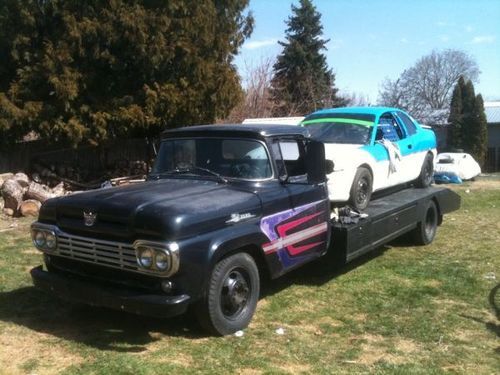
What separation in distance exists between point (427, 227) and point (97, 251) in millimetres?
5985

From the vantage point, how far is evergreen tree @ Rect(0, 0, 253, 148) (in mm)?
13219

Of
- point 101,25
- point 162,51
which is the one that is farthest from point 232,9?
point 101,25

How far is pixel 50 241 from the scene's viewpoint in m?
5.29

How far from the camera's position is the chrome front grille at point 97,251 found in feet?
15.6

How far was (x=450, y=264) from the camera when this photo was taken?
26.3 ft

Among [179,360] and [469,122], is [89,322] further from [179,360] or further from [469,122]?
[469,122]

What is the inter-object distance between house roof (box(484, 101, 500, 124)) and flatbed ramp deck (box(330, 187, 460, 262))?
35409 millimetres

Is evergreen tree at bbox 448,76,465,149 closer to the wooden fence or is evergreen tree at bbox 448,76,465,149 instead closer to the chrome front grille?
the wooden fence

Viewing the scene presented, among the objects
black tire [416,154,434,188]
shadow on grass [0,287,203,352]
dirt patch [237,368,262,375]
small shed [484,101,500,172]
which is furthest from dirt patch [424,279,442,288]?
small shed [484,101,500,172]

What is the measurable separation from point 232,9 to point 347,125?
9.39 meters

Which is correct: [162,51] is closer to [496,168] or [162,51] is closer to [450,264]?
[450,264]

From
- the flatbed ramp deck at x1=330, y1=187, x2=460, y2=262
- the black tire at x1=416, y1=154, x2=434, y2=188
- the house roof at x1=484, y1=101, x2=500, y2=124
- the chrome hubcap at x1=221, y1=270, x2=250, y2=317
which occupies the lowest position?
the chrome hubcap at x1=221, y1=270, x2=250, y2=317

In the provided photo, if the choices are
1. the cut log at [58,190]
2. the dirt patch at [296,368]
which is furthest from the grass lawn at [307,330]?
the cut log at [58,190]

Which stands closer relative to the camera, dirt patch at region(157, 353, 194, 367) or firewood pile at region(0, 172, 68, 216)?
dirt patch at region(157, 353, 194, 367)
